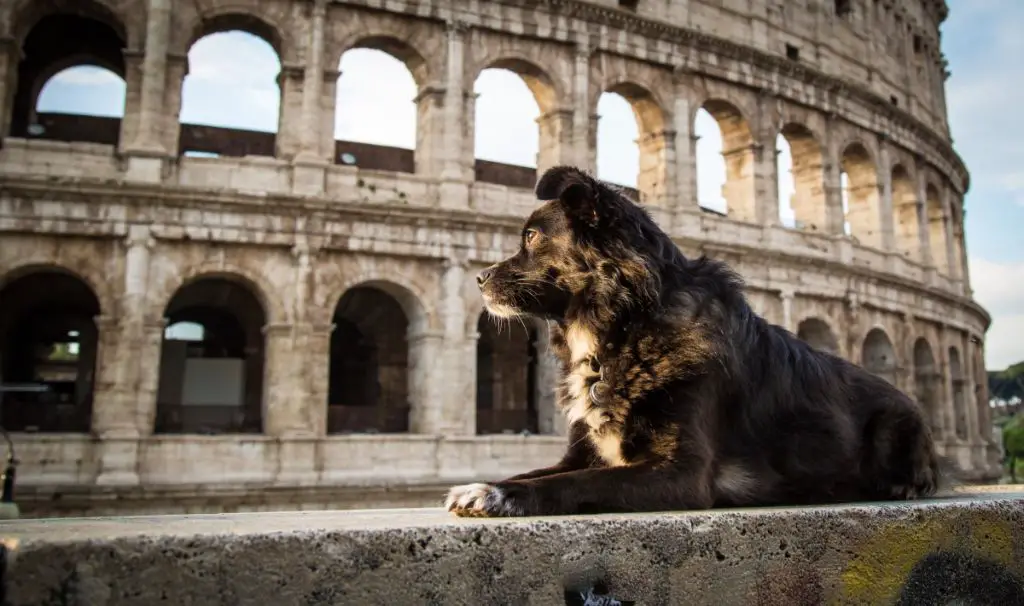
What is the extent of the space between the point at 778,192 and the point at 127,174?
45.4 feet

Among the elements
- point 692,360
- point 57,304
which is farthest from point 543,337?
point 692,360

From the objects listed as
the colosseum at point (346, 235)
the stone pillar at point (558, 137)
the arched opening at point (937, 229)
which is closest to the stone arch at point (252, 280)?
the colosseum at point (346, 235)

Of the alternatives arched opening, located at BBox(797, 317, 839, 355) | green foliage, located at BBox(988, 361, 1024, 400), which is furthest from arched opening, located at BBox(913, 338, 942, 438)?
green foliage, located at BBox(988, 361, 1024, 400)

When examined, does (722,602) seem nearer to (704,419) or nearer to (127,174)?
(704,419)

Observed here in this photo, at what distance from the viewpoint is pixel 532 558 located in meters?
1.99

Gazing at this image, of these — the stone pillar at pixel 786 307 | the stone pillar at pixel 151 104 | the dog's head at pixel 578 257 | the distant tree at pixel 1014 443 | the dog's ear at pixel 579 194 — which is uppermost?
the stone pillar at pixel 151 104

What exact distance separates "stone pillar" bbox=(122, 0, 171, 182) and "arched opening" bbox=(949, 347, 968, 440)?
2193cm

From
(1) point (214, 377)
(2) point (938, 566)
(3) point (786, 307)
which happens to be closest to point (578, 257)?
(2) point (938, 566)

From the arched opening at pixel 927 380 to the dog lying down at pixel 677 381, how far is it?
21.3 metres

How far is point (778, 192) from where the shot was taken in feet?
65.2

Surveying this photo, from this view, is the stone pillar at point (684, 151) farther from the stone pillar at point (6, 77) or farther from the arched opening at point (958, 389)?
the stone pillar at point (6, 77)

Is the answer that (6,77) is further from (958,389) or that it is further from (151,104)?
(958,389)

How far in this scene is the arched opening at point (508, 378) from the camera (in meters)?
17.7

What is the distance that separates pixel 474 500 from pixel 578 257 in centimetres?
106
